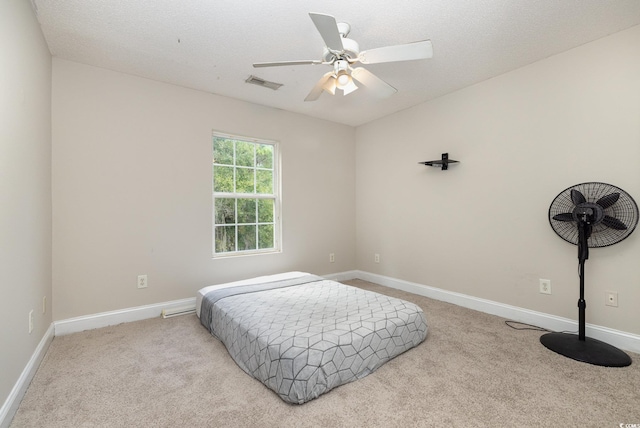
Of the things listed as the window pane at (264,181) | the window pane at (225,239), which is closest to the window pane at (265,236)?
the window pane at (225,239)

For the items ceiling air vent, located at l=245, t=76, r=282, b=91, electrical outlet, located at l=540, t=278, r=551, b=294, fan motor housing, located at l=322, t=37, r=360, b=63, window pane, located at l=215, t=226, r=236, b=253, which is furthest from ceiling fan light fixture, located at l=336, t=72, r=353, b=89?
electrical outlet, located at l=540, t=278, r=551, b=294

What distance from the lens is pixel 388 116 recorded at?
4.08 meters

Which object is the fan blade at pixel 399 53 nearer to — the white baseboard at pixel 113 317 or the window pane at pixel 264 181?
the window pane at pixel 264 181

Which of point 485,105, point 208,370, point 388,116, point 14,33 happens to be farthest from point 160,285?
point 485,105

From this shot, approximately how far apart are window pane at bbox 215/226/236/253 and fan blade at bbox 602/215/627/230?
3483 millimetres

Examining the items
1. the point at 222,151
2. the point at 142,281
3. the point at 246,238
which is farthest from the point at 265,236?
the point at 142,281

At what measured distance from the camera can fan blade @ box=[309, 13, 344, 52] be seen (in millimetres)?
1494

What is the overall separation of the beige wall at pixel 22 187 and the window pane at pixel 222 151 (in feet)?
4.77

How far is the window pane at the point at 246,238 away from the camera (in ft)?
11.9

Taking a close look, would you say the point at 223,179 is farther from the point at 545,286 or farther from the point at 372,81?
the point at 545,286

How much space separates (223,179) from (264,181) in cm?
53

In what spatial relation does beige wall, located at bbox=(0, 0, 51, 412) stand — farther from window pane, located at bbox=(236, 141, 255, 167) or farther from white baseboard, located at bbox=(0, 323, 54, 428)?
window pane, located at bbox=(236, 141, 255, 167)

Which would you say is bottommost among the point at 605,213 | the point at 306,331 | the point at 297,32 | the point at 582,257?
the point at 306,331

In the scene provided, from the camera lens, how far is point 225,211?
351 cm
